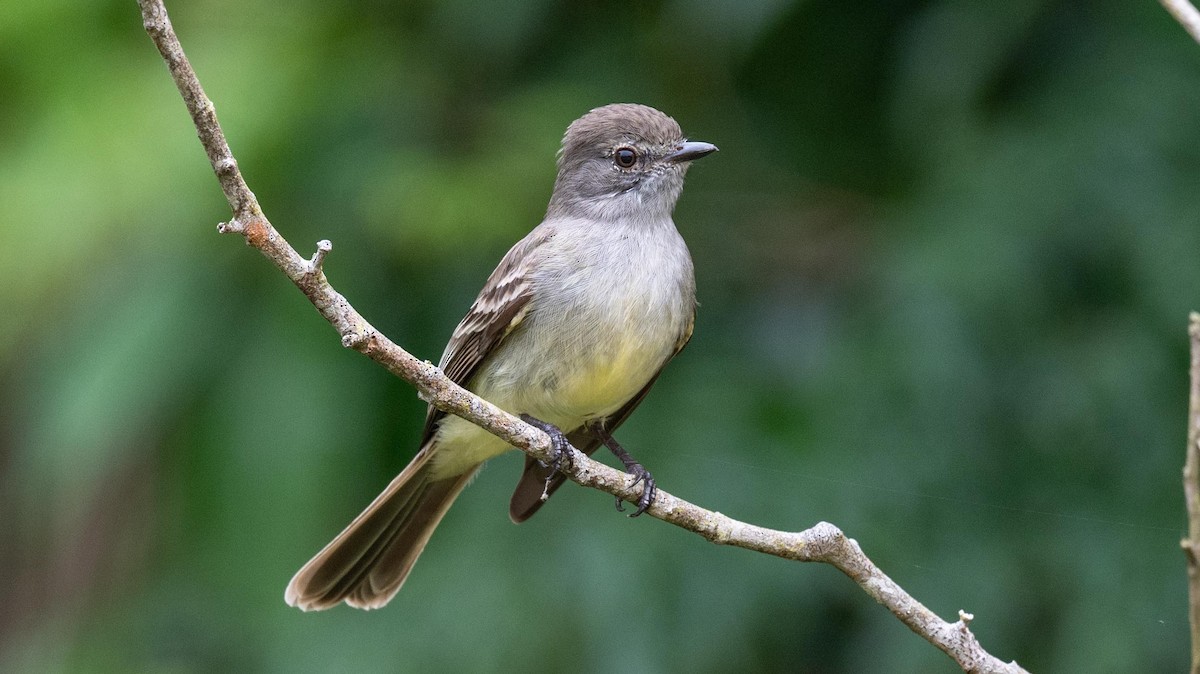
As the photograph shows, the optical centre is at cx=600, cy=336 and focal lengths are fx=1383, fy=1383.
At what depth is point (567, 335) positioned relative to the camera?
386 centimetres

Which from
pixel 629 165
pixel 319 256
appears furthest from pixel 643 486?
pixel 319 256

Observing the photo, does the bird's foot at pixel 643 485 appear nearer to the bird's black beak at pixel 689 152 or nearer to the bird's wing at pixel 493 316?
the bird's wing at pixel 493 316

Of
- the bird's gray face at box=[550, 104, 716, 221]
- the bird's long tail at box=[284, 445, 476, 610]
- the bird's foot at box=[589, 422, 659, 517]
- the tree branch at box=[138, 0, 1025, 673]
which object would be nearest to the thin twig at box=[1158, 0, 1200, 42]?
the tree branch at box=[138, 0, 1025, 673]

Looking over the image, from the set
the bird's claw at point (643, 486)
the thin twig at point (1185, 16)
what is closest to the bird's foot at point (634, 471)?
the bird's claw at point (643, 486)

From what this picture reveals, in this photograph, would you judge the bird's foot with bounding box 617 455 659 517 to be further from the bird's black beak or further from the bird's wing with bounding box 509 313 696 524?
the bird's black beak

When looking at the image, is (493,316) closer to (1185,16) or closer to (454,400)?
(454,400)

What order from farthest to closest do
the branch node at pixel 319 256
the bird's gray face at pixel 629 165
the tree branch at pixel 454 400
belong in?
1. the bird's gray face at pixel 629 165
2. the branch node at pixel 319 256
3. the tree branch at pixel 454 400

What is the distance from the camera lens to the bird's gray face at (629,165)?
4215 millimetres

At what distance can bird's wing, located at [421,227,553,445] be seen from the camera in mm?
3955

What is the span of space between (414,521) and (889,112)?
2423 millimetres

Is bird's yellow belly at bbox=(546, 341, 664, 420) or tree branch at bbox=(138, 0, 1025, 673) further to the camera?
bird's yellow belly at bbox=(546, 341, 664, 420)

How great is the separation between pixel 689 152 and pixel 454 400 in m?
1.63

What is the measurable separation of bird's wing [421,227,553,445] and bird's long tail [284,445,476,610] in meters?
0.20

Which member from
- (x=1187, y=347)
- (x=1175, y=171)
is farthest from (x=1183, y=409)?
(x=1175, y=171)
